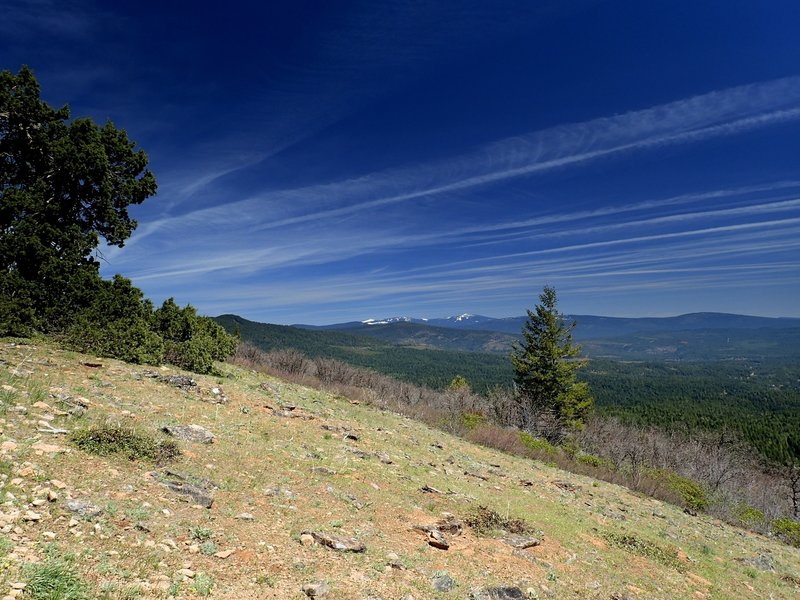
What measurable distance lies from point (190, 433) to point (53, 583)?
674 centimetres

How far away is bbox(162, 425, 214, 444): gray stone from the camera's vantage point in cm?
1077

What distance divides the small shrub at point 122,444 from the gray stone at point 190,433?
977mm

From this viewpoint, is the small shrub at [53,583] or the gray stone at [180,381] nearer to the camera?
the small shrub at [53,583]

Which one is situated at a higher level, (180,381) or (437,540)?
(180,381)

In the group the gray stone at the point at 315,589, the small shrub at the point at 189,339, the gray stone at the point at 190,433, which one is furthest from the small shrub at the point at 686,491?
the small shrub at the point at 189,339

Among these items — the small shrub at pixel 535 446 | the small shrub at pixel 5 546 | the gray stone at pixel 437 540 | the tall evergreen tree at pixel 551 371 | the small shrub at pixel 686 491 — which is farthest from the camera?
the tall evergreen tree at pixel 551 371

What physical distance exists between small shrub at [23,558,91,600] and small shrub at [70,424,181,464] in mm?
3977

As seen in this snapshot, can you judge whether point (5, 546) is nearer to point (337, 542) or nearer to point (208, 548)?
point (208, 548)

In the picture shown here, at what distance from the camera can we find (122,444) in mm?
8891

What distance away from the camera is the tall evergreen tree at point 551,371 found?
50000mm

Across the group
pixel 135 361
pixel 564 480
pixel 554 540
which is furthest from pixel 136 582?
pixel 564 480

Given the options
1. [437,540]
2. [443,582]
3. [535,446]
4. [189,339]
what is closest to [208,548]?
[443,582]

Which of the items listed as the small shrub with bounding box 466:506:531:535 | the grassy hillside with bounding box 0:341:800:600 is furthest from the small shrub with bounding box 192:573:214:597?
the small shrub with bounding box 466:506:531:535

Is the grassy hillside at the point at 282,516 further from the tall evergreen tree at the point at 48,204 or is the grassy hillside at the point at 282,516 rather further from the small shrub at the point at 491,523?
the tall evergreen tree at the point at 48,204
